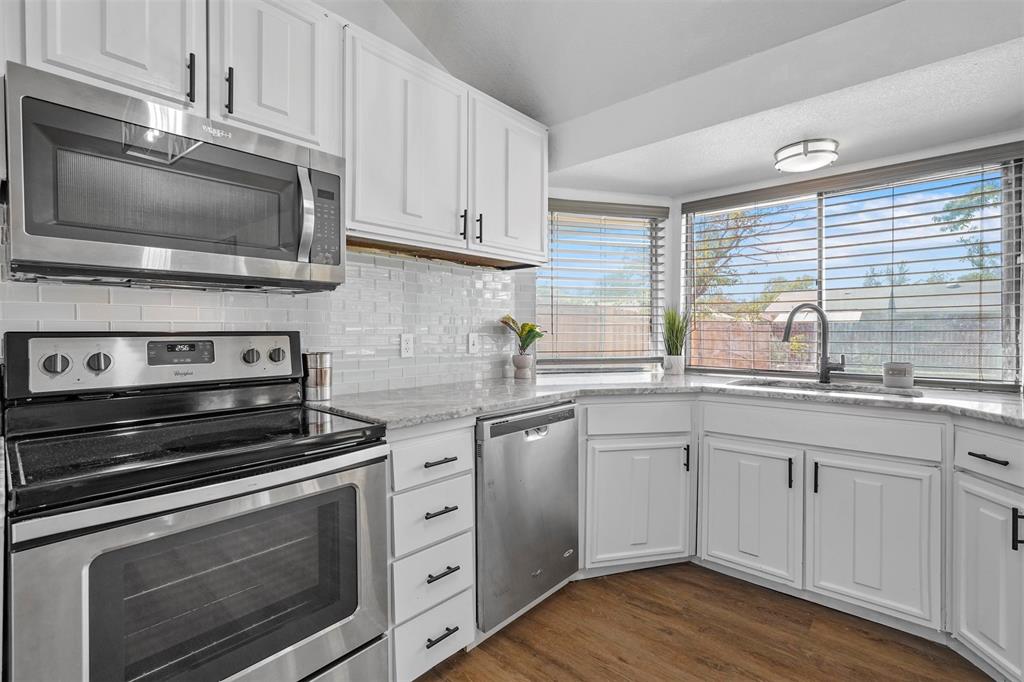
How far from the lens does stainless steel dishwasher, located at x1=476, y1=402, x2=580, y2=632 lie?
6.23 ft

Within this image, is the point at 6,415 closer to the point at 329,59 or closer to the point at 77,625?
the point at 77,625

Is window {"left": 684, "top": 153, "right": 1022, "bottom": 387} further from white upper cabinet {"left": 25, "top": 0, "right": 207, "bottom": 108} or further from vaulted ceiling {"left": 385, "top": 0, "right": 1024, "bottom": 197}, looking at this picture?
white upper cabinet {"left": 25, "top": 0, "right": 207, "bottom": 108}

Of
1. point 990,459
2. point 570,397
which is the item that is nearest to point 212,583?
point 570,397

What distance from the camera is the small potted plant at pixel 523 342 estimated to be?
8.97ft

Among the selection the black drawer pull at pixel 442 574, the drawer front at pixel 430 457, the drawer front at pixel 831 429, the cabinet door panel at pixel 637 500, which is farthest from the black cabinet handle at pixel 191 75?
the drawer front at pixel 831 429

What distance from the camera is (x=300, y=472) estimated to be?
1.33 metres

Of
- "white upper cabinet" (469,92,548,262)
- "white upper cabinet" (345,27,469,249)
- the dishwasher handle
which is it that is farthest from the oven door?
"white upper cabinet" (469,92,548,262)

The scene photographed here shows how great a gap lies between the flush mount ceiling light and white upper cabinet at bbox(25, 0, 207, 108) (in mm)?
2397

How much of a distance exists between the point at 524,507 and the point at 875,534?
1.40 meters

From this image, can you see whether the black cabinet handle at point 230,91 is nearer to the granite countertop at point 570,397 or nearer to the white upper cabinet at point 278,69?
the white upper cabinet at point 278,69

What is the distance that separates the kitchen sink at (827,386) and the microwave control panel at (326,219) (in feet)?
6.50

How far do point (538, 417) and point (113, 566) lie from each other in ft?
4.65

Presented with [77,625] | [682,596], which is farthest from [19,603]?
[682,596]

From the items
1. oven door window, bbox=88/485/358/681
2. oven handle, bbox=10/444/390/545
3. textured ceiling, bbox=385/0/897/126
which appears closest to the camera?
oven handle, bbox=10/444/390/545
